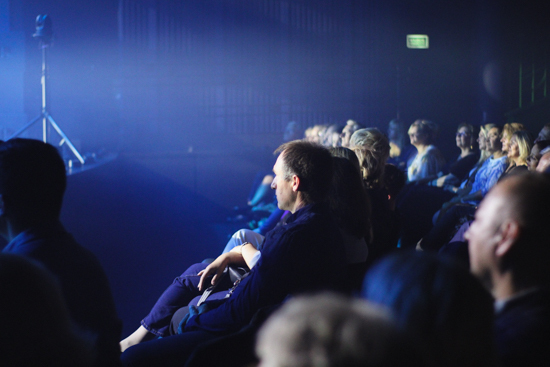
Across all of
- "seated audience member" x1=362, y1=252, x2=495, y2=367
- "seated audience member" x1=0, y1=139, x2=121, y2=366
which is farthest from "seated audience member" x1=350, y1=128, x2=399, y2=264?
"seated audience member" x1=362, y1=252, x2=495, y2=367

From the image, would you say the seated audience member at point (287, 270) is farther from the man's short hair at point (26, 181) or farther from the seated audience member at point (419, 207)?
the seated audience member at point (419, 207)

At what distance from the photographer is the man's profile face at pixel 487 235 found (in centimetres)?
92

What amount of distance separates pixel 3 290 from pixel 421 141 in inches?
152

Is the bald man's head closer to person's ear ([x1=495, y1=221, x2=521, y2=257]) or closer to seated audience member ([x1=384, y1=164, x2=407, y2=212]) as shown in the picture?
person's ear ([x1=495, y1=221, x2=521, y2=257])

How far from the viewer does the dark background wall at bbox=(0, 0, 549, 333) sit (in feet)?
21.8

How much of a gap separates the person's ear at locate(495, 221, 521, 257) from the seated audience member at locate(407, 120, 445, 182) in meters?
3.25

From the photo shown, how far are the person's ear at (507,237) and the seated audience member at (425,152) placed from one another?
3.25 m

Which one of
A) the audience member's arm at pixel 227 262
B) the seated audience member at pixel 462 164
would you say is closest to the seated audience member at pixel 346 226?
the audience member's arm at pixel 227 262

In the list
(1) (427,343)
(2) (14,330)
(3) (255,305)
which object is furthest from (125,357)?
(1) (427,343)

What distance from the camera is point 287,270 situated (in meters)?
1.57

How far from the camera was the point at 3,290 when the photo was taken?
71 centimetres

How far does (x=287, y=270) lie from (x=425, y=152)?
2.95 m

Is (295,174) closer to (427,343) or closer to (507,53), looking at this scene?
(427,343)

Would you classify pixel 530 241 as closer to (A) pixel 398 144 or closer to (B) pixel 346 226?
(B) pixel 346 226
